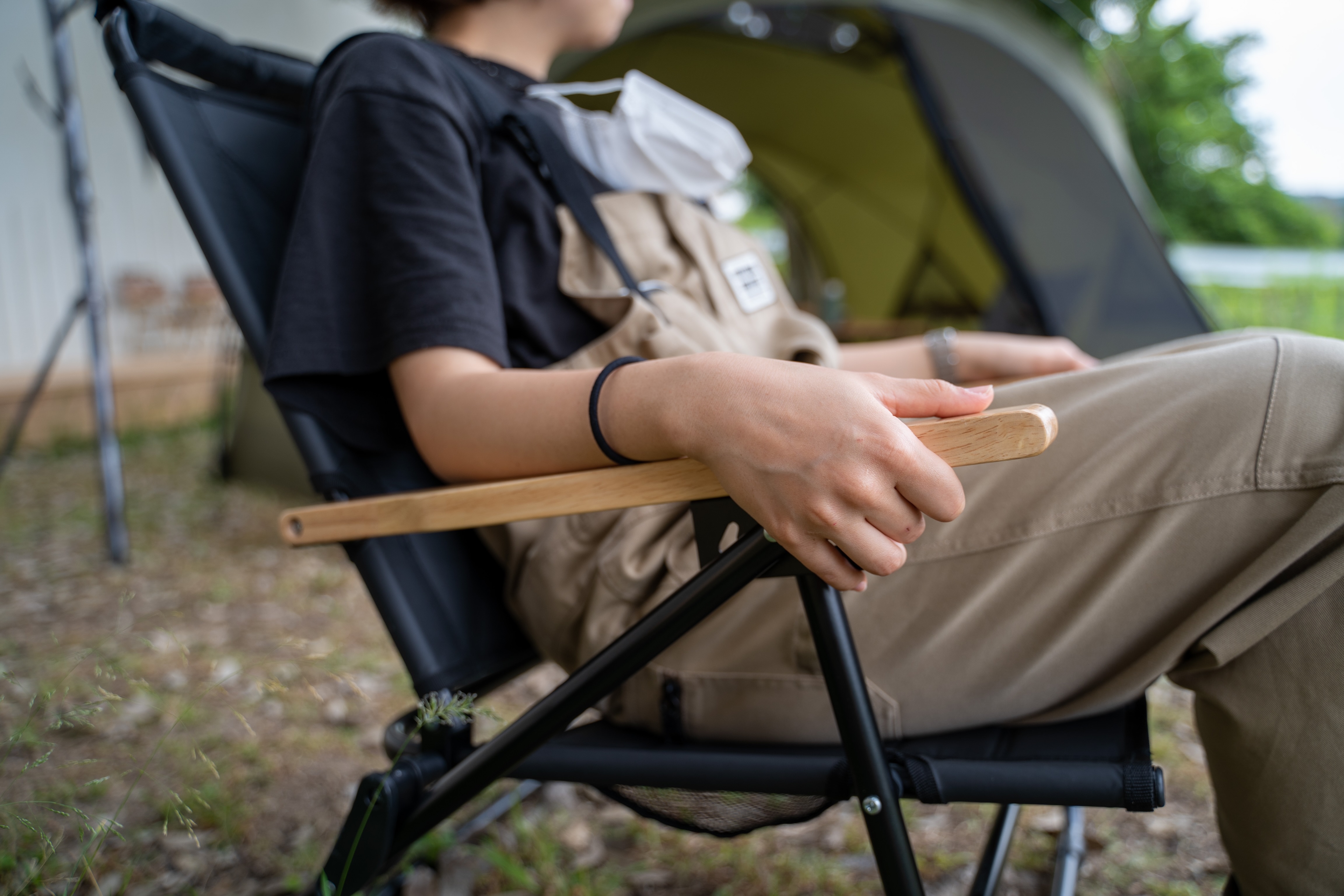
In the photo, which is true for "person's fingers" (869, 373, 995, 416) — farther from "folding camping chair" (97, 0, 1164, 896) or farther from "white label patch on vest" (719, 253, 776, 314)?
"white label patch on vest" (719, 253, 776, 314)

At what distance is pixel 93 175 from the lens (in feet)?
17.5

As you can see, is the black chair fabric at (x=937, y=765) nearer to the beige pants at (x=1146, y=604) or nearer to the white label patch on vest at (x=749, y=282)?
the beige pants at (x=1146, y=604)

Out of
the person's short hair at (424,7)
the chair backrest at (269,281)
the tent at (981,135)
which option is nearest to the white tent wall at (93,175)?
the tent at (981,135)

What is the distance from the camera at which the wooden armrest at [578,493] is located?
1.87 ft

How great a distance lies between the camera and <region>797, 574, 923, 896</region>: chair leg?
692mm

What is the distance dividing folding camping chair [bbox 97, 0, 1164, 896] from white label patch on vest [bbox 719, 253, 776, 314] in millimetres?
443

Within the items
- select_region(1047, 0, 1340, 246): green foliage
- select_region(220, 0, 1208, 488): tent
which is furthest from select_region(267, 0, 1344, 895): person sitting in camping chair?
select_region(1047, 0, 1340, 246): green foliage

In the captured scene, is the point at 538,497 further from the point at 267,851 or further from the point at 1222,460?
the point at 267,851

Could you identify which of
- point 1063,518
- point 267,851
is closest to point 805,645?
point 1063,518

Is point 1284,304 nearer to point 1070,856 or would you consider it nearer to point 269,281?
point 1070,856

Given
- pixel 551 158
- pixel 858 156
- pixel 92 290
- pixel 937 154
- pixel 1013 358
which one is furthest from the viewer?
pixel 858 156

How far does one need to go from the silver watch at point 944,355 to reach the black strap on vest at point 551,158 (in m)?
0.53

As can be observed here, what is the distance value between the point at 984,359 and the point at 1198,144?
1868 centimetres

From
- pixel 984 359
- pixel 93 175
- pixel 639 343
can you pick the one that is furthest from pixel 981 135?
pixel 93 175
